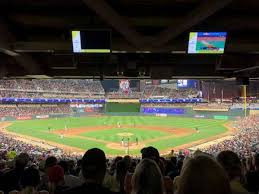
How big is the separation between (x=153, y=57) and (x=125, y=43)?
187 centimetres

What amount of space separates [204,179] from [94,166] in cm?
103

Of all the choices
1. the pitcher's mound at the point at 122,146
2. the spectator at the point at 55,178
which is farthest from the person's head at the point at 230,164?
the pitcher's mound at the point at 122,146

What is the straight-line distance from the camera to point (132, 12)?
219 inches

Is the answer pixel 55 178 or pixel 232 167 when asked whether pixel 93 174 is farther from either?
pixel 55 178

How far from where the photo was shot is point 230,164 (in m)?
3.14

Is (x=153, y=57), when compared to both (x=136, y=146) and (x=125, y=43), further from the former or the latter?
(x=136, y=146)

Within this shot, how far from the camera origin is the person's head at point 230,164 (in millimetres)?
3072

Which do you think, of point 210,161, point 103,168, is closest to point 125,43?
point 103,168

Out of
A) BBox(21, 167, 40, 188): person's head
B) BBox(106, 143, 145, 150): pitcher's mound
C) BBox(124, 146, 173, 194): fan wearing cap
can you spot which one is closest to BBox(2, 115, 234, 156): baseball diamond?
BBox(106, 143, 145, 150): pitcher's mound

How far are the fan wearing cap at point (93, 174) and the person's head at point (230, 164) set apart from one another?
4.09ft

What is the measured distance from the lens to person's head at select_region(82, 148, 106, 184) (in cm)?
255

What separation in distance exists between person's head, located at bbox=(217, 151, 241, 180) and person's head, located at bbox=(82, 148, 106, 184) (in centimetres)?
124

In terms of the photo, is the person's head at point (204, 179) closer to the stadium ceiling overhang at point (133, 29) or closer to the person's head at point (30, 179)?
the stadium ceiling overhang at point (133, 29)

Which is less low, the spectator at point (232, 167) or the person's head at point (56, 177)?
the spectator at point (232, 167)
